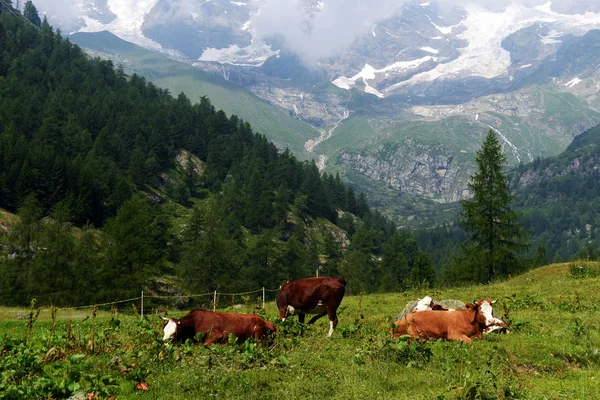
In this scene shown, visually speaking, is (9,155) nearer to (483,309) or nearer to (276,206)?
(276,206)

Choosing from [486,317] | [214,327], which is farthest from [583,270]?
[214,327]

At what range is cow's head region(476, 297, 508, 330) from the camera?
14793 millimetres

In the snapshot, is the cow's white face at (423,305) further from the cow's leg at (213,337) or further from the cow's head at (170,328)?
the cow's head at (170,328)

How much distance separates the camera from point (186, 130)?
173125 millimetres

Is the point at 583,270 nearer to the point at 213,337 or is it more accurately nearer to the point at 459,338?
the point at 459,338

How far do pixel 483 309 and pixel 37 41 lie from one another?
21473 centimetres

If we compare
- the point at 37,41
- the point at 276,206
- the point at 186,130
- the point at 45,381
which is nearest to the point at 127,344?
the point at 45,381

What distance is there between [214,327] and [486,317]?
897 centimetres

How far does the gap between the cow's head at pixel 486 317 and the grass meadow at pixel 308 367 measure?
555 millimetres

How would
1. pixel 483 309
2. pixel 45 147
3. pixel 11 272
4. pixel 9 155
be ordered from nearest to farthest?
pixel 483 309 → pixel 11 272 → pixel 9 155 → pixel 45 147

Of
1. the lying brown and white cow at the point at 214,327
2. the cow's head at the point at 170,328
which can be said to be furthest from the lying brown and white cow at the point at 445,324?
the cow's head at the point at 170,328

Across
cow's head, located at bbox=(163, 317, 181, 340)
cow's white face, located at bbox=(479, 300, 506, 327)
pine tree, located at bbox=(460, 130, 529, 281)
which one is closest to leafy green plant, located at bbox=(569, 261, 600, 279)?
pine tree, located at bbox=(460, 130, 529, 281)

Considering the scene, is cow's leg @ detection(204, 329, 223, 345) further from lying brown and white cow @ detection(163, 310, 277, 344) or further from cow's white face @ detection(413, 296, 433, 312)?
cow's white face @ detection(413, 296, 433, 312)

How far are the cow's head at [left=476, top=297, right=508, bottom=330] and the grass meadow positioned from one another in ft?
1.82
